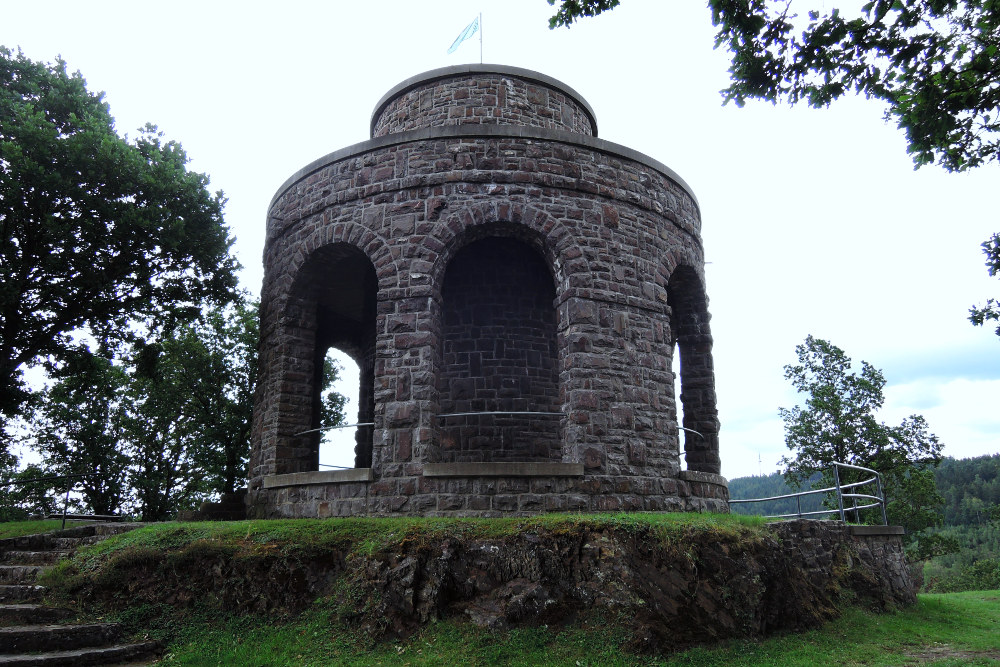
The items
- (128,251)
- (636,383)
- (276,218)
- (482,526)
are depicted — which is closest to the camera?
(482,526)

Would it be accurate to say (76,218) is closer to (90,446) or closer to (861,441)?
(90,446)

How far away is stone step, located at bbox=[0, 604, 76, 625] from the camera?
7.66 meters

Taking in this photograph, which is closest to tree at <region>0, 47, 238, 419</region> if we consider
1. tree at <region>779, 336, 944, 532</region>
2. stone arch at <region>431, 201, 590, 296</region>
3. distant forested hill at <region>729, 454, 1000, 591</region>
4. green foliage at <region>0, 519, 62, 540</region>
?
green foliage at <region>0, 519, 62, 540</region>

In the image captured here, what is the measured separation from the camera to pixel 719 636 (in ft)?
25.7

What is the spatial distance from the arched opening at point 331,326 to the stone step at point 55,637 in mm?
4207

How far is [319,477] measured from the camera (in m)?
10.7

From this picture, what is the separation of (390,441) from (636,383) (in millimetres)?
3766

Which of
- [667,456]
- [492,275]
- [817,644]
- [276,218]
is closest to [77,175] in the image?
[276,218]

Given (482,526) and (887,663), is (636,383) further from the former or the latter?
(887,663)

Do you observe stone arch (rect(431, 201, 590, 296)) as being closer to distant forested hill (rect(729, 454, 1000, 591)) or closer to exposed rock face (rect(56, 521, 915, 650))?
exposed rock face (rect(56, 521, 915, 650))

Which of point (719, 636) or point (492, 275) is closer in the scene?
point (719, 636)

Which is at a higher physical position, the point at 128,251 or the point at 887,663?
the point at 128,251

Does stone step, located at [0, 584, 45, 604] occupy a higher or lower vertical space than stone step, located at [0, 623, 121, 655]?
higher

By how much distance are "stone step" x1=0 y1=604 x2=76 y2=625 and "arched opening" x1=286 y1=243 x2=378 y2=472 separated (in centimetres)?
420
